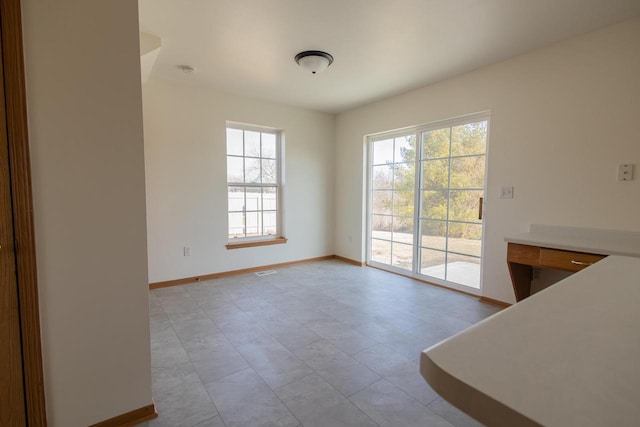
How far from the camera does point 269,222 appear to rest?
15.7 feet

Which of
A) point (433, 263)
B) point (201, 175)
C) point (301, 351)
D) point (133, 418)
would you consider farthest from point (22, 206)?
point (433, 263)

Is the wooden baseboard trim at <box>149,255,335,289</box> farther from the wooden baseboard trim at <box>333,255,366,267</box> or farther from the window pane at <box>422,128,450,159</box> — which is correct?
the window pane at <box>422,128,450,159</box>

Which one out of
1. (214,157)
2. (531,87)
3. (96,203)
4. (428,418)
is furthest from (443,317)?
(214,157)

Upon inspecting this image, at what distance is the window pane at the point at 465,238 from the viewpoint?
3459 millimetres

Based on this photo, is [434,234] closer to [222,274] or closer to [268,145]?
[268,145]

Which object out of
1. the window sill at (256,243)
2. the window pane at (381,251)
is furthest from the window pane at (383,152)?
the window sill at (256,243)

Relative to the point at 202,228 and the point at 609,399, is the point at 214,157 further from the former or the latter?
the point at 609,399

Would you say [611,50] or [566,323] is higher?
[611,50]

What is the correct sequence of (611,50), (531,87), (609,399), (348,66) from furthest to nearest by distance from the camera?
1. (348,66)
2. (531,87)
3. (611,50)
4. (609,399)

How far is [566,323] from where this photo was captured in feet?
2.20

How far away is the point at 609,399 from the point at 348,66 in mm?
3282


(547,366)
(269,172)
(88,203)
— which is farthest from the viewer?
(269,172)

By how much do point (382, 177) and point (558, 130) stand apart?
7.43 feet

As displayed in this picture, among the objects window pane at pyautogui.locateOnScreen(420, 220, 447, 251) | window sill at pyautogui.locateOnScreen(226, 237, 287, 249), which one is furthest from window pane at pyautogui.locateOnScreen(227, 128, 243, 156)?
window pane at pyautogui.locateOnScreen(420, 220, 447, 251)
